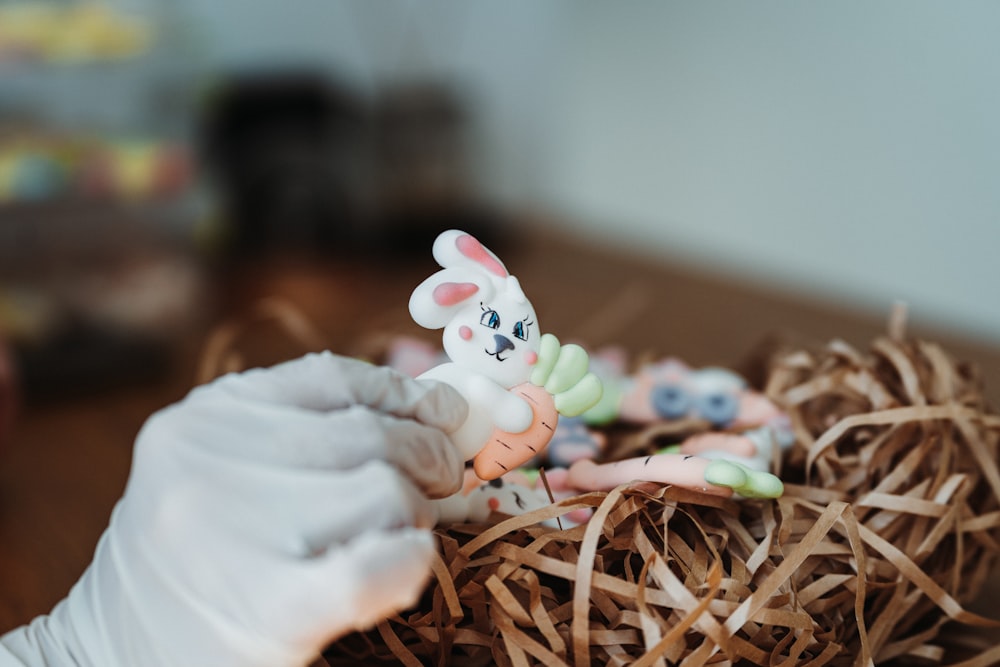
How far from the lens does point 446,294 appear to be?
33.4 inches

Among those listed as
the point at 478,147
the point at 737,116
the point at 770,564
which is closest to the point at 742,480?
the point at 770,564

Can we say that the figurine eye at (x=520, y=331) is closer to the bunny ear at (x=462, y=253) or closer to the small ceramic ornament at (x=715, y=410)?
the bunny ear at (x=462, y=253)

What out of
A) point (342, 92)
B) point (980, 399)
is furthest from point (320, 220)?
point (980, 399)

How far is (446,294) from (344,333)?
1366 millimetres

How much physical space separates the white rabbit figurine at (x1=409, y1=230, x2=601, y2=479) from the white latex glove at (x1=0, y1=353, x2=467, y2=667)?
0.05m

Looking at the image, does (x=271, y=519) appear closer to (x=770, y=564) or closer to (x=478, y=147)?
(x=770, y=564)

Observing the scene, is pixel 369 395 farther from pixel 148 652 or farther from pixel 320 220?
pixel 320 220

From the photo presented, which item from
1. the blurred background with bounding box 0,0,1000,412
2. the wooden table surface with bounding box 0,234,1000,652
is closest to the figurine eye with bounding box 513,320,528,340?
the wooden table surface with bounding box 0,234,1000,652

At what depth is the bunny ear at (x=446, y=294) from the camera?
0.85 metres

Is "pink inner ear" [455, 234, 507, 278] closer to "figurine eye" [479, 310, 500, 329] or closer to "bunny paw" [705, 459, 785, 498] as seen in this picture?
"figurine eye" [479, 310, 500, 329]

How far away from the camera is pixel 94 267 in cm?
211

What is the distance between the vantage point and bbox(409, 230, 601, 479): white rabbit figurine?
842 millimetres

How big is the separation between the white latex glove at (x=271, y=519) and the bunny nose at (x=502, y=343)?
0.08m

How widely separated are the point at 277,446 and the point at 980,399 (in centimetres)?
76
